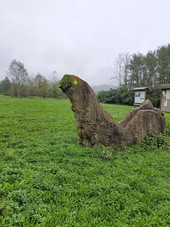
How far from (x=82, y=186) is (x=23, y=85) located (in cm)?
3368

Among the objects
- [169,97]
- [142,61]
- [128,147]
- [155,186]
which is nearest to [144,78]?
[142,61]

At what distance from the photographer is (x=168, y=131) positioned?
607 centimetres

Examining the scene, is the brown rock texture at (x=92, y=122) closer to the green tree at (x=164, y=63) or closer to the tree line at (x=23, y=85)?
the green tree at (x=164, y=63)

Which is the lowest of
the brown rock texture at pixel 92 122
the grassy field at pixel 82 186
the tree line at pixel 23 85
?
the grassy field at pixel 82 186

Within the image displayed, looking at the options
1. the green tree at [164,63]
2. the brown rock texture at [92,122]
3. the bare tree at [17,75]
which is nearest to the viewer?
the brown rock texture at [92,122]

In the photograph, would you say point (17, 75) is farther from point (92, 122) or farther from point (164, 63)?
point (92, 122)

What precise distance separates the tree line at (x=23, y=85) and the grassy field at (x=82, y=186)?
2892 cm

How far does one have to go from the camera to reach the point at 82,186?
2.66 metres

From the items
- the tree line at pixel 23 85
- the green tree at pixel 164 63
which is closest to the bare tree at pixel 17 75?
the tree line at pixel 23 85

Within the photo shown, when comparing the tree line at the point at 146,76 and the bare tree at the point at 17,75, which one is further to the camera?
the bare tree at the point at 17,75

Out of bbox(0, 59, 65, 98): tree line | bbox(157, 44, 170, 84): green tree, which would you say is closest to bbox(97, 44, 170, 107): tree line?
bbox(157, 44, 170, 84): green tree

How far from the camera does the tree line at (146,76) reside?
2338 centimetres

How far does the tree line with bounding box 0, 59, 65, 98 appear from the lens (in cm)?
3186

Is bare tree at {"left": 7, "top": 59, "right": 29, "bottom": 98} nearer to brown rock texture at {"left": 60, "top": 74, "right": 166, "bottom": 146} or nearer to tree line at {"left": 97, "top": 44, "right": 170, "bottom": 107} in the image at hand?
tree line at {"left": 97, "top": 44, "right": 170, "bottom": 107}
